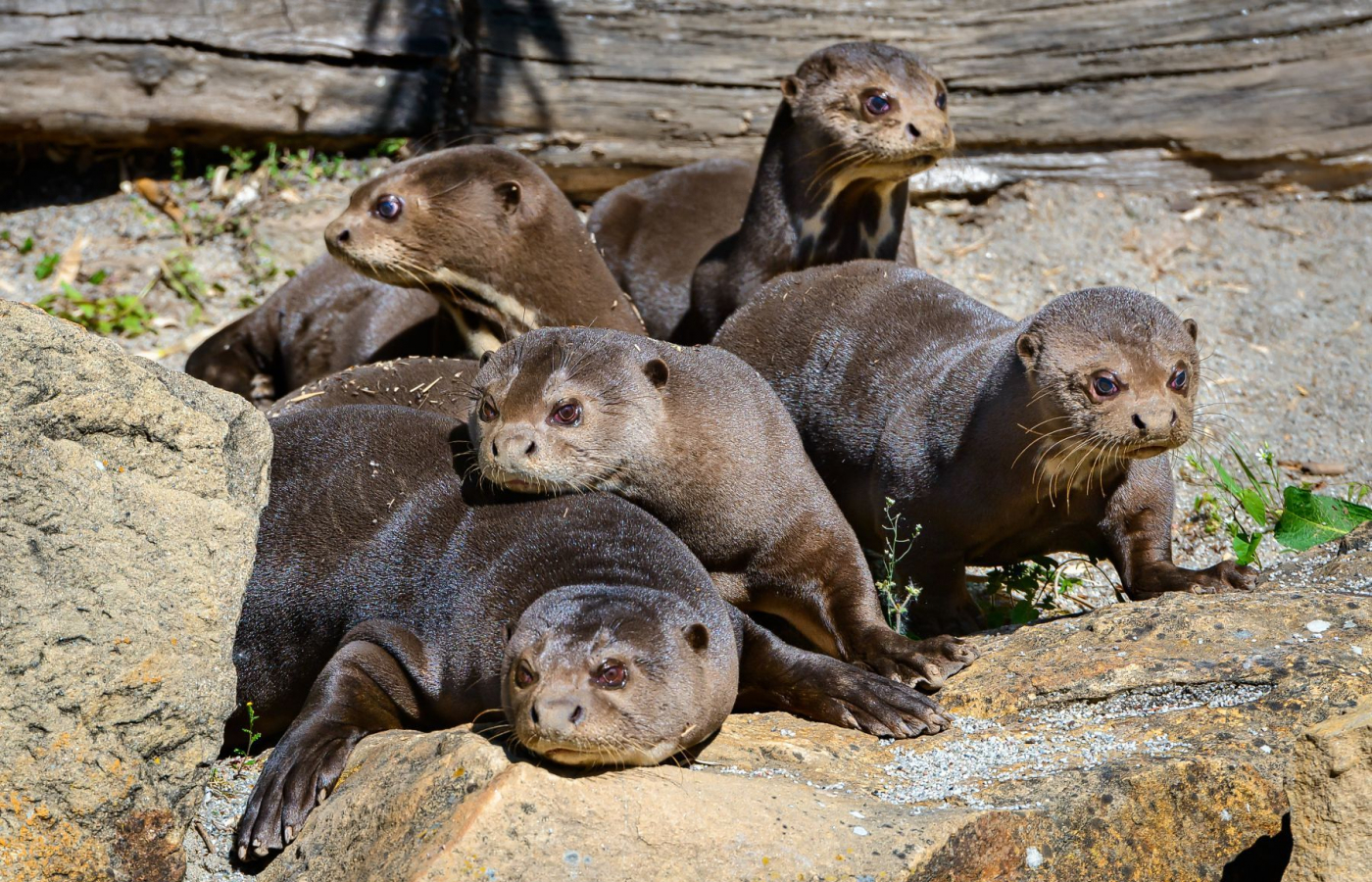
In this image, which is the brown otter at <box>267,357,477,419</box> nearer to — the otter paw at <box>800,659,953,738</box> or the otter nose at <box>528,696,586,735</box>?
the otter paw at <box>800,659,953,738</box>

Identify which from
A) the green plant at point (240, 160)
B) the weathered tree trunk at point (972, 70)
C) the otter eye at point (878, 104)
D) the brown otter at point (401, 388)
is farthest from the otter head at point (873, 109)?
the green plant at point (240, 160)

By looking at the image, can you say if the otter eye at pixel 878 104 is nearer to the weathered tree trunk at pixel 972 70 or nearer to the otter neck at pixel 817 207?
the otter neck at pixel 817 207

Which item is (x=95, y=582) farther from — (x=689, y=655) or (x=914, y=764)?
(x=914, y=764)

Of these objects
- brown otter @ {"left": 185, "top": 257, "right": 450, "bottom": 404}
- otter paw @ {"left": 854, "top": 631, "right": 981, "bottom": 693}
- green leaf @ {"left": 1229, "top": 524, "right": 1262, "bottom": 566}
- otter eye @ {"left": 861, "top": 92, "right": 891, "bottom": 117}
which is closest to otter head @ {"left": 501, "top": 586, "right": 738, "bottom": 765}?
otter paw @ {"left": 854, "top": 631, "right": 981, "bottom": 693}

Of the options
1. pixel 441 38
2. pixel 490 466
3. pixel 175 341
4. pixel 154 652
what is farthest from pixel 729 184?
pixel 154 652

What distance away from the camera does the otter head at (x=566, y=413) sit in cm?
414

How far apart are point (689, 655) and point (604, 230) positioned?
152 inches

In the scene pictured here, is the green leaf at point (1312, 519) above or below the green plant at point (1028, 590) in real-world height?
above

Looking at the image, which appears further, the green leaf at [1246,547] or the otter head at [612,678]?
the green leaf at [1246,547]

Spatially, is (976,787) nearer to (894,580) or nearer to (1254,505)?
(894,580)

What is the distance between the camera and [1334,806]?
3.20 m

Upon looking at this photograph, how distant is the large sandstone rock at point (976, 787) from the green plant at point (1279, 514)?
0.81m

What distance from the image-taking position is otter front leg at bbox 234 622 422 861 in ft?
11.4

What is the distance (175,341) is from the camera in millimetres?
7324
